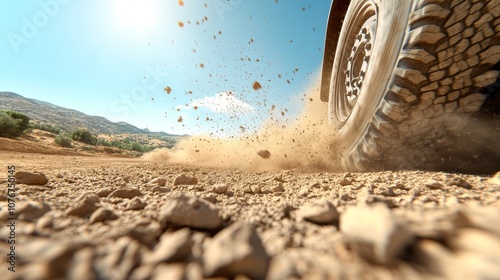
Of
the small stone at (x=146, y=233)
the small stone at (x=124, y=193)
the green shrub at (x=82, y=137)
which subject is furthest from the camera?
the green shrub at (x=82, y=137)

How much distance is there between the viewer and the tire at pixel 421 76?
1161 mm

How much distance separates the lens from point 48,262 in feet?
1.36

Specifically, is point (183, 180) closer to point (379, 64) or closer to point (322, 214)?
point (322, 214)

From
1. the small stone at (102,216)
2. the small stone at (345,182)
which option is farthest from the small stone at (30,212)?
the small stone at (345,182)

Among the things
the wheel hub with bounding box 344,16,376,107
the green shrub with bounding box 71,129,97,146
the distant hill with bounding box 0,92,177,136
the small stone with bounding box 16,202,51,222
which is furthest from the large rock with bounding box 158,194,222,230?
the distant hill with bounding box 0,92,177,136

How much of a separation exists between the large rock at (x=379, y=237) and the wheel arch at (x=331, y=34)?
3.05m

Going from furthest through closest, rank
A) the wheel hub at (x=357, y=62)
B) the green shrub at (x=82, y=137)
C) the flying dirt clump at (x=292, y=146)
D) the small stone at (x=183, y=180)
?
the green shrub at (x=82, y=137) < the flying dirt clump at (x=292, y=146) < the wheel hub at (x=357, y=62) < the small stone at (x=183, y=180)

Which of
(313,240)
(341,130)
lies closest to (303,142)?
(341,130)

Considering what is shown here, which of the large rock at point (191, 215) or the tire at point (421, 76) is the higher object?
the tire at point (421, 76)

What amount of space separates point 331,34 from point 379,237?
10.4 ft

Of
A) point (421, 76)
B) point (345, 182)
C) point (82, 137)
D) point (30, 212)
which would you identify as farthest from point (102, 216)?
point (82, 137)

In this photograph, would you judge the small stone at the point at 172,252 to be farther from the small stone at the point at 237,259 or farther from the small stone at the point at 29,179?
the small stone at the point at 29,179

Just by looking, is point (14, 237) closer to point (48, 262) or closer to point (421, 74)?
point (48, 262)

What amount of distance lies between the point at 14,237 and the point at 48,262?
333 millimetres
